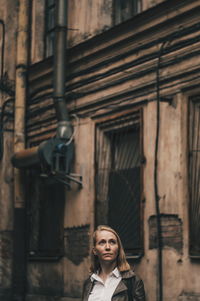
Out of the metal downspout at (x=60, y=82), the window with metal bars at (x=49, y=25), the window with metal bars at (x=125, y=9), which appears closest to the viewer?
the window with metal bars at (x=125, y=9)

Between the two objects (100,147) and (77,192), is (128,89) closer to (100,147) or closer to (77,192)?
(100,147)

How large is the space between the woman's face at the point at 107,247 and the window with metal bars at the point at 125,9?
5.42m

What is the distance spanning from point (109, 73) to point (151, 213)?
2.34 m

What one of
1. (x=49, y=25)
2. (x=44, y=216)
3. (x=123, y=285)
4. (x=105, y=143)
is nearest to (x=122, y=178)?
(x=105, y=143)

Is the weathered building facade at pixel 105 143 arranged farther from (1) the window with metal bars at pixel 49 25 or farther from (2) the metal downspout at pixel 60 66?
(2) the metal downspout at pixel 60 66

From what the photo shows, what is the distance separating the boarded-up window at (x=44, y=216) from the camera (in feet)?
38.0

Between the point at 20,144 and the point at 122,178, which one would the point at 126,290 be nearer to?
the point at 122,178

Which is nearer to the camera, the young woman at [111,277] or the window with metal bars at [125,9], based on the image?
the young woman at [111,277]

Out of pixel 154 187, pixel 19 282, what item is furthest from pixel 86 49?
pixel 19 282

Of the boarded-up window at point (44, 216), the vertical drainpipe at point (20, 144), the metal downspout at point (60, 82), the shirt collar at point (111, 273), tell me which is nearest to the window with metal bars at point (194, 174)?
the metal downspout at point (60, 82)

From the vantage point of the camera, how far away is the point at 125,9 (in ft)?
35.4

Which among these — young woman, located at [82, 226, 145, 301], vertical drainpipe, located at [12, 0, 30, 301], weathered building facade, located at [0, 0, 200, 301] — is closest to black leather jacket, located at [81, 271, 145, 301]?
young woman, located at [82, 226, 145, 301]

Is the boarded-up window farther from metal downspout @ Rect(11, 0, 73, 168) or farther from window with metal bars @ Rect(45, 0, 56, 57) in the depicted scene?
window with metal bars @ Rect(45, 0, 56, 57)

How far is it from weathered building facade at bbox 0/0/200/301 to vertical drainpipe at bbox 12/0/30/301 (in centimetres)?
2
